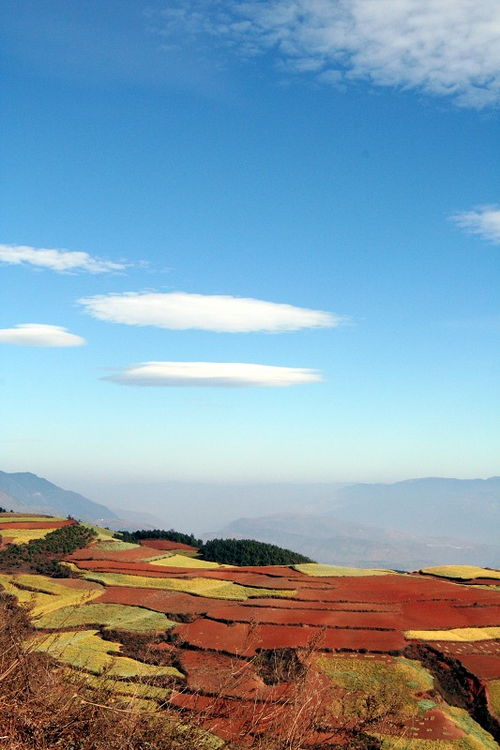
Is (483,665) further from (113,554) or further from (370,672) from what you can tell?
(113,554)

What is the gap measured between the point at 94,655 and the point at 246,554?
30054mm

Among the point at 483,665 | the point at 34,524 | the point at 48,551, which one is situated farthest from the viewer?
the point at 34,524

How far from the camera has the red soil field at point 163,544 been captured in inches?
2024

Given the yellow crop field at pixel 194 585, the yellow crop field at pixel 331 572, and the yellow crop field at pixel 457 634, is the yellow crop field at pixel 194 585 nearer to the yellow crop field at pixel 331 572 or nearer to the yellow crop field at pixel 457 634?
the yellow crop field at pixel 331 572

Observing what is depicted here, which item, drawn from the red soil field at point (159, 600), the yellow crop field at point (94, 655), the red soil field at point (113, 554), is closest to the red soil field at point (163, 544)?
the red soil field at point (113, 554)

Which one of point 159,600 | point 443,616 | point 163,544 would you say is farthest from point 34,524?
point 443,616

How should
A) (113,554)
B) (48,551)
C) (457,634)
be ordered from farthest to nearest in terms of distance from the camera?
(113,554), (48,551), (457,634)

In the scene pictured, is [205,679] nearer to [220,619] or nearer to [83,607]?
[220,619]

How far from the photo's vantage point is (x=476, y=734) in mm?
15258

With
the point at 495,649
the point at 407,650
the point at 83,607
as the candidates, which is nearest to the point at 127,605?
the point at 83,607

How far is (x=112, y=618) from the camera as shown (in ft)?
81.6

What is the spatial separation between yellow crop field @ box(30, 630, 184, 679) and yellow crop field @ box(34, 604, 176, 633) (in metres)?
1.20

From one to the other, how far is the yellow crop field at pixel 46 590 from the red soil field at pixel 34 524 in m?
13.9

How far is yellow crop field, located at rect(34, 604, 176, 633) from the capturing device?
918 inches
